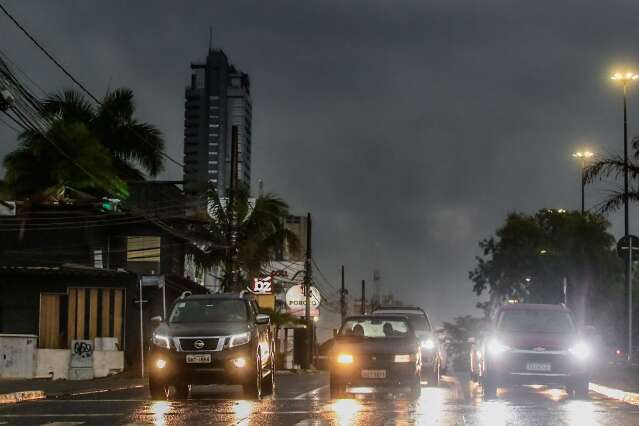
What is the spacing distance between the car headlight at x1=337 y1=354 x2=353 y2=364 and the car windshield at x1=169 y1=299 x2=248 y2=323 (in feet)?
7.15

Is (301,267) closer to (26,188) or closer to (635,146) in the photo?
(26,188)

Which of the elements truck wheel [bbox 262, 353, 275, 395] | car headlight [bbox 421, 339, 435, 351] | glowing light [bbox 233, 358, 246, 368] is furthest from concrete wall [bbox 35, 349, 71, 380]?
glowing light [bbox 233, 358, 246, 368]

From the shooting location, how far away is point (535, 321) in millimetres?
24953

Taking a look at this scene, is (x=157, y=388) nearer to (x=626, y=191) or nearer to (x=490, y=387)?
(x=490, y=387)

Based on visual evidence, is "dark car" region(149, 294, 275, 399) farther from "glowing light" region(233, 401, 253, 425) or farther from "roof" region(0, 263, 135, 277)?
"roof" region(0, 263, 135, 277)

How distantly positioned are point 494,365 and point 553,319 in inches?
78.6

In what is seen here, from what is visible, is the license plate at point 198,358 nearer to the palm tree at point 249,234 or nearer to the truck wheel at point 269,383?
the truck wheel at point 269,383

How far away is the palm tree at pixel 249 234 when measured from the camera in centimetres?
5225

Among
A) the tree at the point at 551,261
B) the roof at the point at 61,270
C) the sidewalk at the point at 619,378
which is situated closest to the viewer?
the sidewalk at the point at 619,378

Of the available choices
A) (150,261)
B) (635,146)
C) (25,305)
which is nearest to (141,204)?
(150,261)

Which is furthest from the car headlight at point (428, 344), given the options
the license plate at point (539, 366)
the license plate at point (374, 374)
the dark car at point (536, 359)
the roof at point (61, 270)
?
the roof at point (61, 270)

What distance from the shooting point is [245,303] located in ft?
75.9

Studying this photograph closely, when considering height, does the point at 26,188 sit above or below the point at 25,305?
above

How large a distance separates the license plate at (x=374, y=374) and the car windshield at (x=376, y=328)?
879mm
